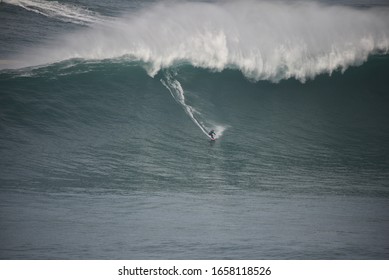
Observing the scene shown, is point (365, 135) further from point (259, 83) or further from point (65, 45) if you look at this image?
point (65, 45)

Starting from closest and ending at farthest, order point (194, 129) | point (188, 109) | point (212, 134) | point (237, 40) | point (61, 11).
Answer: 1. point (212, 134)
2. point (194, 129)
3. point (188, 109)
4. point (237, 40)
5. point (61, 11)

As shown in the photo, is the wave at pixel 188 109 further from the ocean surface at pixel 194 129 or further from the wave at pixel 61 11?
the wave at pixel 61 11

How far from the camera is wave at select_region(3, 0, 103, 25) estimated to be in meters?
17.8

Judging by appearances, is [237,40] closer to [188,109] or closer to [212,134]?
[188,109]

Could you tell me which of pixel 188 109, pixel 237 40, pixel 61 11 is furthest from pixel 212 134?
pixel 61 11

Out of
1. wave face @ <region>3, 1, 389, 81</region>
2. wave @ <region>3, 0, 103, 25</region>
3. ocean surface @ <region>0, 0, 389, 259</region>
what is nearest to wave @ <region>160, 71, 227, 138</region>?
ocean surface @ <region>0, 0, 389, 259</region>

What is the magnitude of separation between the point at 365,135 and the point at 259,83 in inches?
129

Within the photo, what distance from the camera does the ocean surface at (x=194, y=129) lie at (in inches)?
348

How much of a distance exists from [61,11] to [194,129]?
6938 mm

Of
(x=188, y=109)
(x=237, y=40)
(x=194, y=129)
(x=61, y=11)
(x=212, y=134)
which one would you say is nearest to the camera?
(x=212, y=134)

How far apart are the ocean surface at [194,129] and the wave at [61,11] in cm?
7

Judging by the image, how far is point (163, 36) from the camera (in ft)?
53.9

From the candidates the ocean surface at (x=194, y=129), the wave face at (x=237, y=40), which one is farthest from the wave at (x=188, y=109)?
the wave face at (x=237, y=40)

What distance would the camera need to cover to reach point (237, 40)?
16828mm
